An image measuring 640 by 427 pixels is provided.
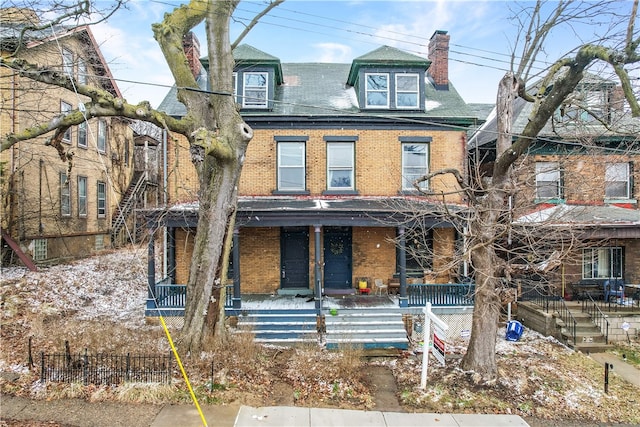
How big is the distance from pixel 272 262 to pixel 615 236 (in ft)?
40.4

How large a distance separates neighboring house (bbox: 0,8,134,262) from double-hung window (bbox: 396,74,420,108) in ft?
37.2

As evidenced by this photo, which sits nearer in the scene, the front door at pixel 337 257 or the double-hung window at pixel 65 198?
the front door at pixel 337 257

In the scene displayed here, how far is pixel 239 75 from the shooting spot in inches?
590

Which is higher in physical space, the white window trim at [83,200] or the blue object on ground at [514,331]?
the white window trim at [83,200]

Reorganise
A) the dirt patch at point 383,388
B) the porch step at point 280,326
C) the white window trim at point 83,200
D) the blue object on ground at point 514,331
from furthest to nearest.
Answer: the white window trim at point 83,200 < the blue object on ground at point 514,331 < the porch step at point 280,326 < the dirt patch at point 383,388

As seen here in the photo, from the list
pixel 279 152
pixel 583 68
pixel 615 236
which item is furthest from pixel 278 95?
pixel 615 236

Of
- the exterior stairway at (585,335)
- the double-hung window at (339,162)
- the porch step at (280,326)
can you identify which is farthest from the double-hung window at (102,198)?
the exterior stairway at (585,335)

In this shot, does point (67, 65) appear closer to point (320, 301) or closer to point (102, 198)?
point (320, 301)

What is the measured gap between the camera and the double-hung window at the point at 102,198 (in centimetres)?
2348

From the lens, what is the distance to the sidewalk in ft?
21.3

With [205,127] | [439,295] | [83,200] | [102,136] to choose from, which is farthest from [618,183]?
[102,136]

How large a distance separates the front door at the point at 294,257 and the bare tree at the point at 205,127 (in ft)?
17.3

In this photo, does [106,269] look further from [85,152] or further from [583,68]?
[583,68]

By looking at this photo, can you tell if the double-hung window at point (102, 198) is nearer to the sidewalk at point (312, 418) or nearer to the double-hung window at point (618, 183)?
the sidewalk at point (312, 418)
